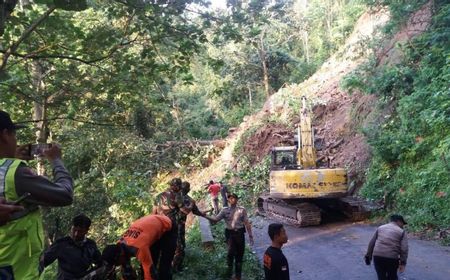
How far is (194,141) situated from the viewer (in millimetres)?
31141

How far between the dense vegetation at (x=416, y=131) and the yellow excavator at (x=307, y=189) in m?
1.51

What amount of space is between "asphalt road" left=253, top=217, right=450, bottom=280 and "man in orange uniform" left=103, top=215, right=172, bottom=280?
475 cm

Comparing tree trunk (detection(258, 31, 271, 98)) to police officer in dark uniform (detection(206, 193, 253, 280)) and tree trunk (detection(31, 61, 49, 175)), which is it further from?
police officer in dark uniform (detection(206, 193, 253, 280))

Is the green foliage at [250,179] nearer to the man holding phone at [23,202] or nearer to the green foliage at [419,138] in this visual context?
the green foliage at [419,138]

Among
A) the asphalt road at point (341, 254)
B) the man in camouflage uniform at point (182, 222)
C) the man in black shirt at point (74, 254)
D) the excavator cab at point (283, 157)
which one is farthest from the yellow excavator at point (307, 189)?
the man in black shirt at point (74, 254)

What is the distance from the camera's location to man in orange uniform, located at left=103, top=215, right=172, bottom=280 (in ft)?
15.3

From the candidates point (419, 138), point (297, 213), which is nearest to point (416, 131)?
point (419, 138)

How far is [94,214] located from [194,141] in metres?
12.9

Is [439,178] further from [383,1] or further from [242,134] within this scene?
[242,134]

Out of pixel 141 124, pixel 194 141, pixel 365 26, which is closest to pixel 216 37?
pixel 141 124

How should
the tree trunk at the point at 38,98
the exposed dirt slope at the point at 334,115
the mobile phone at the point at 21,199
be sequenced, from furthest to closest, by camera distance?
the exposed dirt slope at the point at 334,115
the tree trunk at the point at 38,98
the mobile phone at the point at 21,199

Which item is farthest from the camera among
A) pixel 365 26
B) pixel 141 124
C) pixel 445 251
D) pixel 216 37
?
pixel 365 26

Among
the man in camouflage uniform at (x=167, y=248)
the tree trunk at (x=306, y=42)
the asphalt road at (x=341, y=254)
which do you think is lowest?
the asphalt road at (x=341, y=254)

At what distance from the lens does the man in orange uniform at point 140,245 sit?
4672 millimetres
